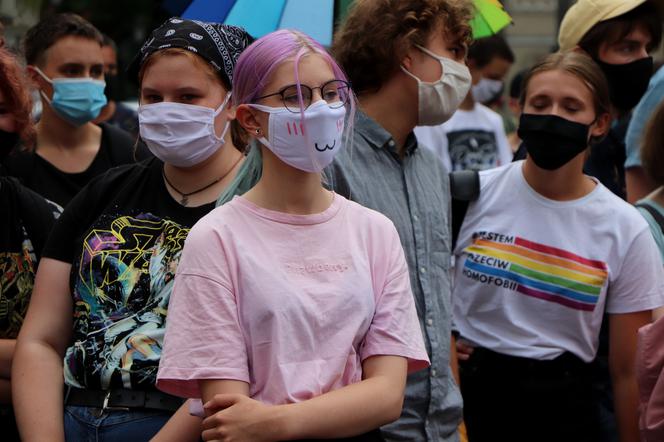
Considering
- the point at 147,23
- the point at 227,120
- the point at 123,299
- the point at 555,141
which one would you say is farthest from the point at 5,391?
the point at 147,23

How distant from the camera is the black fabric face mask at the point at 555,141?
429cm

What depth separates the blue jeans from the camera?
3270 mm

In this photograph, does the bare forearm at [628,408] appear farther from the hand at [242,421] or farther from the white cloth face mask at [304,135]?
the hand at [242,421]

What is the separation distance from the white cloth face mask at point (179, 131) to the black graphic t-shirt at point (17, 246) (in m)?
0.70

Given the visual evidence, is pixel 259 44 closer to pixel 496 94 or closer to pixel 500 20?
pixel 500 20

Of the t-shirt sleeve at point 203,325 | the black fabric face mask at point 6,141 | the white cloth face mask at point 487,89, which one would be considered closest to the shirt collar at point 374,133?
A: the t-shirt sleeve at point 203,325

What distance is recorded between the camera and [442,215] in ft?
12.7

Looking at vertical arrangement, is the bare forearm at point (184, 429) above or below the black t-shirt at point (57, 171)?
above

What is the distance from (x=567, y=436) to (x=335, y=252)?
182 centimetres

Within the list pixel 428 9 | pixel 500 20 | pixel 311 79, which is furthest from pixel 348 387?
pixel 500 20

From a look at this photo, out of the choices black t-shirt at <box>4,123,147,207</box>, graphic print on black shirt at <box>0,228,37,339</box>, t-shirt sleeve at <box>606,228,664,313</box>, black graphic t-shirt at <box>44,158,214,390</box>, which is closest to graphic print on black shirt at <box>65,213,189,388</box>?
black graphic t-shirt at <box>44,158,214,390</box>

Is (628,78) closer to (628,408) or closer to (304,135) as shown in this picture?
(628,408)

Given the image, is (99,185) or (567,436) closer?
(99,185)

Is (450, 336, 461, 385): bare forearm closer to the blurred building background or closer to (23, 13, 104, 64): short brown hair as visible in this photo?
(23, 13, 104, 64): short brown hair
